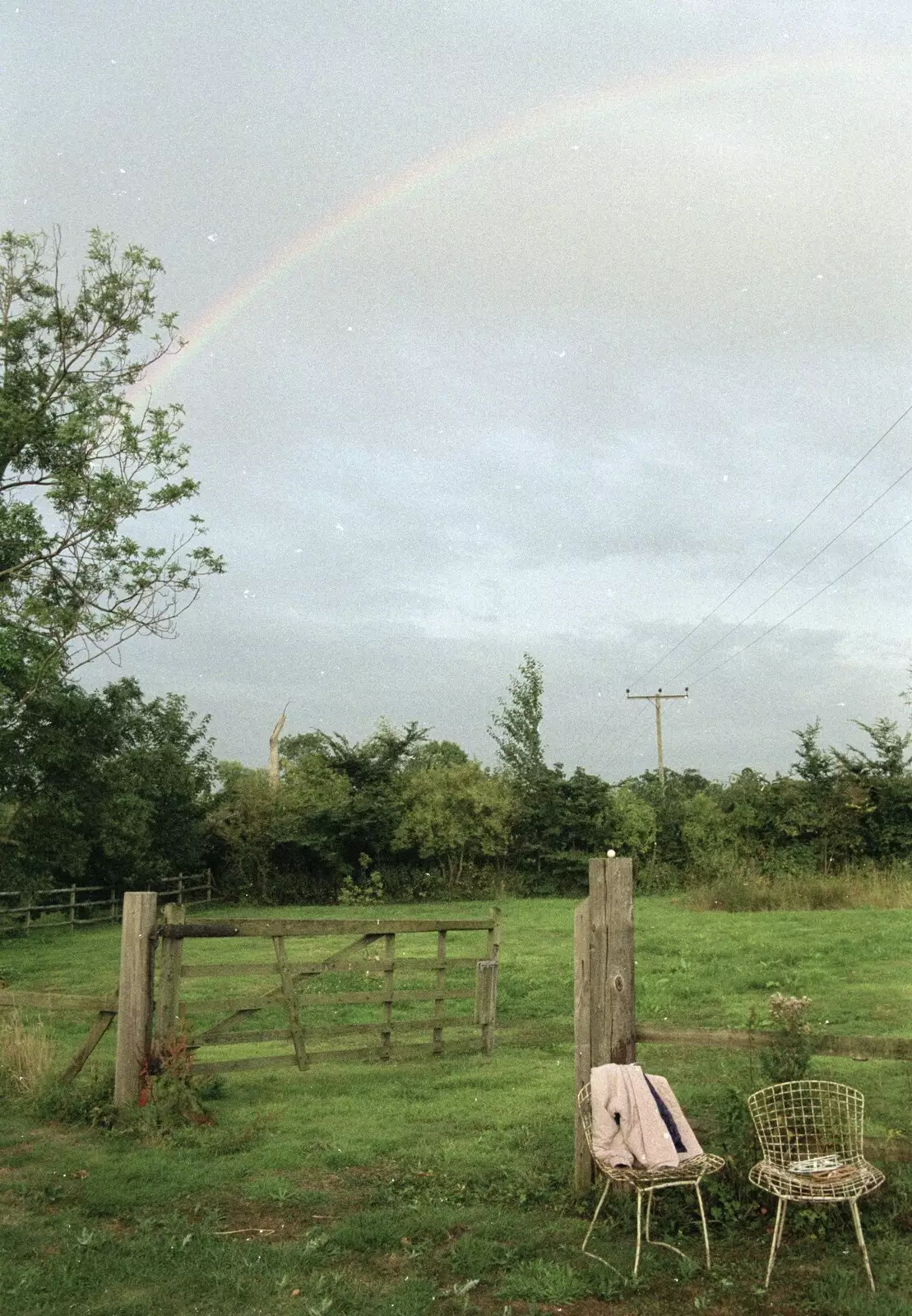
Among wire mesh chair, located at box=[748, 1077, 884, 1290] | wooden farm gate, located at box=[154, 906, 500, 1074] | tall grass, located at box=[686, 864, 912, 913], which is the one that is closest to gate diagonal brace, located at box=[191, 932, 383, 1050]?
wooden farm gate, located at box=[154, 906, 500, 1074]

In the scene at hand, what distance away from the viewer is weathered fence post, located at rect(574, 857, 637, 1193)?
19.2ft

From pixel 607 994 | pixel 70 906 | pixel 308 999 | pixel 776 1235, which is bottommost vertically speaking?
pixel 70 906

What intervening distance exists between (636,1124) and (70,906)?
23.5 metres

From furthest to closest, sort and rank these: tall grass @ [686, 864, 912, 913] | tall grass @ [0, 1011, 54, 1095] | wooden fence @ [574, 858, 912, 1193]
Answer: tall grass @ [686, 864, 912, 913], tall grass @ [0, 1011, 54, 1095], wooden fence @ [574, 858, 912, 1193]

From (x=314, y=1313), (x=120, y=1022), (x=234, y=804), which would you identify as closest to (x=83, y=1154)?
(x=120, y=1022)

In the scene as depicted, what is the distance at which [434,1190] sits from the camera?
5.96 m

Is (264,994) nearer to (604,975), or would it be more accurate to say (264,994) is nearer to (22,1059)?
(22,1059)

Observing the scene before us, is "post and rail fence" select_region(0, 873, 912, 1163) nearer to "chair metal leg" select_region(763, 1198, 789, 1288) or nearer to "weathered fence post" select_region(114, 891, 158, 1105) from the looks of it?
A: "weathered fence post" select_region(114, 891, 158, 1105)

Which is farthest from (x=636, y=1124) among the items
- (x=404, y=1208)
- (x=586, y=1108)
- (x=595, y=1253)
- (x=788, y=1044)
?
(x=404, y=1208)

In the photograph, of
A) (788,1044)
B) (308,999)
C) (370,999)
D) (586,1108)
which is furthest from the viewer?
(370,999)

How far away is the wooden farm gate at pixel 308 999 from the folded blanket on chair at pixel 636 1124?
372 centimetres

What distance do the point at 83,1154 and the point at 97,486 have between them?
57.5ft

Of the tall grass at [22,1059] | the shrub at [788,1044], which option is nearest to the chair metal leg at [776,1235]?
the shrub at [788,1044]

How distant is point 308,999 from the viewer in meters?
9.15
